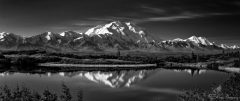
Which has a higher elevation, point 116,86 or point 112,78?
point 112,78

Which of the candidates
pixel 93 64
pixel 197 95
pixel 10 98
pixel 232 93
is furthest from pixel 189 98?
pixel 93 64

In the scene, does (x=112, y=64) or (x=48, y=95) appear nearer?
(x=48, y=95)

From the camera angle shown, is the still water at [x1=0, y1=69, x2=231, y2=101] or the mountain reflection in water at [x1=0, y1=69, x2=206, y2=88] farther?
the mountain reflection in water at [x1=0, y1=69, x2=206, y2=88]

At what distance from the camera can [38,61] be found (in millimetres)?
139125

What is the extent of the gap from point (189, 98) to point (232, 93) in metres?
7.46

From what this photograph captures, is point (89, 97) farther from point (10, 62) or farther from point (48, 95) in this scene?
point (10, 62)

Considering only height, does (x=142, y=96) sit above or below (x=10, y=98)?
below

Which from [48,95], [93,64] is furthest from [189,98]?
[93,64]

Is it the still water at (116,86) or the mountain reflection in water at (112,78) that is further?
the mountain reflection in water at (112,78)

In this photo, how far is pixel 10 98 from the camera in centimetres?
2359

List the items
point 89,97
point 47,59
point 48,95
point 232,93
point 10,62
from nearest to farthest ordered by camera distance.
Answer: point 48,95 → point 232,93 → point 89,97 → point 10,62 → point 47,59

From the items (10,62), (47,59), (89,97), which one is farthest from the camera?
(47,59)

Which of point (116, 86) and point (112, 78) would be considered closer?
point (116, 86)

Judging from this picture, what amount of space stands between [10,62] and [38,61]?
1421 centimetres
